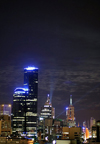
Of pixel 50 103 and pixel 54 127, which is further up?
pixel 50 103

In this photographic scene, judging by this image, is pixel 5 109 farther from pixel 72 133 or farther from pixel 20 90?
pixel 72 133

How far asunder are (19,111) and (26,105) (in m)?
4.86

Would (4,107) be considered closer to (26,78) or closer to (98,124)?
(26,78)

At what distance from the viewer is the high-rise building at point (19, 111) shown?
139m

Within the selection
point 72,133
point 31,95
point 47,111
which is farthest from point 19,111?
point 72,133

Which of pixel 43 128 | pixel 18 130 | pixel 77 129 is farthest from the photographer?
pixel 43 128

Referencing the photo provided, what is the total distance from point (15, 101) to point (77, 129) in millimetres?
63283

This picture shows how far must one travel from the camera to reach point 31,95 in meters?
147

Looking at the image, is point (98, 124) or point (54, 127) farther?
point (54, 127)

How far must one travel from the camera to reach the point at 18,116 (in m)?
141

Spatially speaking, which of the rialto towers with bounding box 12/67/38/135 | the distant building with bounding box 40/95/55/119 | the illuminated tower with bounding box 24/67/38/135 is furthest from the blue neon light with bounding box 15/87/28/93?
the distant building with bounding box 40/95/55/119

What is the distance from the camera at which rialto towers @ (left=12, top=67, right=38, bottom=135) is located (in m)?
139

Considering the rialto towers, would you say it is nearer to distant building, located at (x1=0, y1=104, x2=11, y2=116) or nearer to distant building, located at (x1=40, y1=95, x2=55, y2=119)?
distant building, located at (x1=0, y1=104, x2=11, y2=116)

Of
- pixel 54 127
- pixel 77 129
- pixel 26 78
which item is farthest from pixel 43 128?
pixel 77 129
